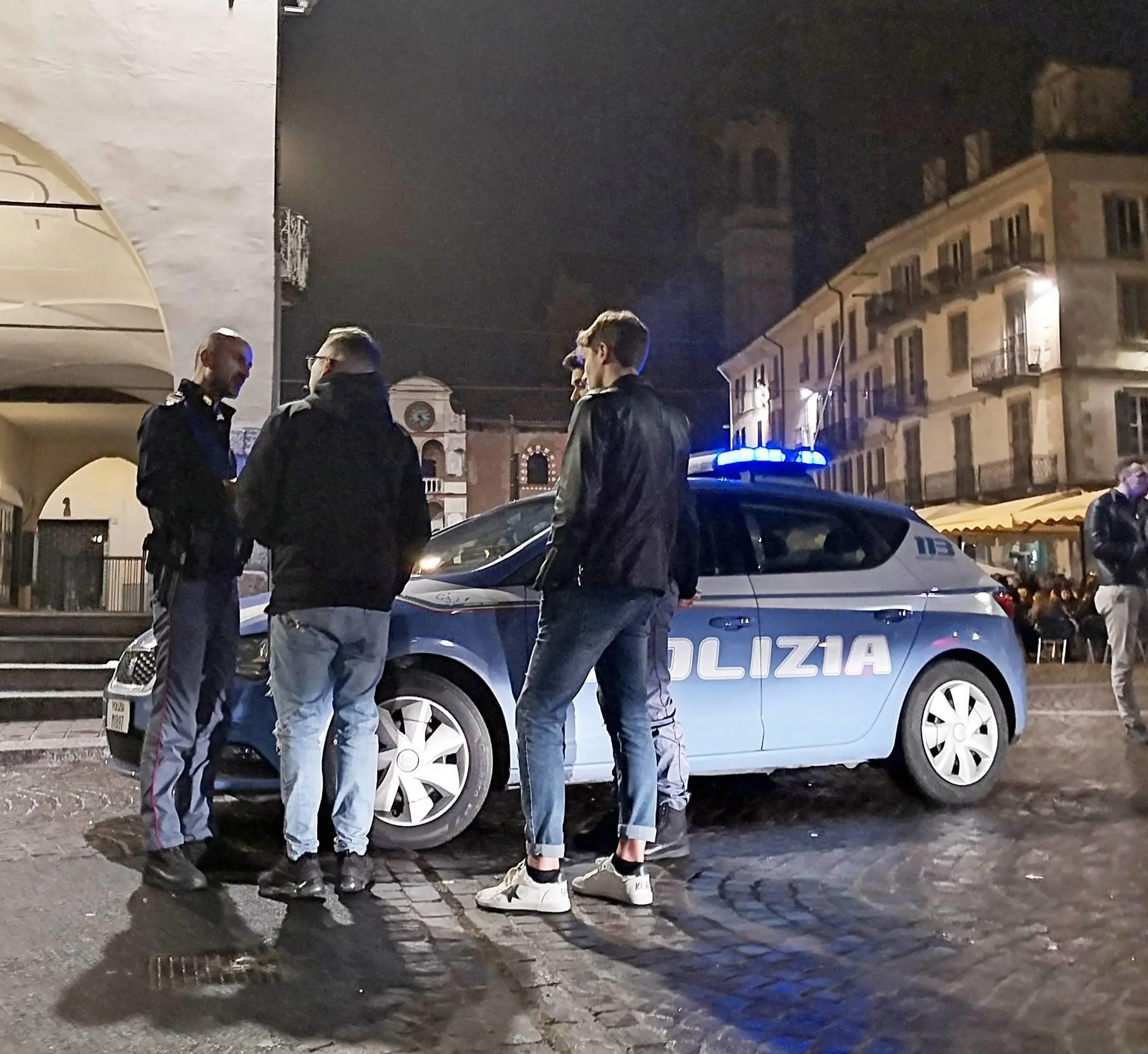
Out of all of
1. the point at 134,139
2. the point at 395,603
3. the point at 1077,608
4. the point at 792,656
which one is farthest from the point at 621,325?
the point at 1077,608

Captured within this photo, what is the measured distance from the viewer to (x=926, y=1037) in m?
2.87

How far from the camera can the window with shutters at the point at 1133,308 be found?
35.7 metres

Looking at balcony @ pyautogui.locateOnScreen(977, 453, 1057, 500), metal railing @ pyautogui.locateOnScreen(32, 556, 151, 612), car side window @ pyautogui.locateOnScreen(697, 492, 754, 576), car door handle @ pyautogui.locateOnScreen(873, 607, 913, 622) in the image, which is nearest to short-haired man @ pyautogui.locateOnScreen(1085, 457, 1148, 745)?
car door handle @ pyautogui.locateOnScreen(873, 607, 913, 622)

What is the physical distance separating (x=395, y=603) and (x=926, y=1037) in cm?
269

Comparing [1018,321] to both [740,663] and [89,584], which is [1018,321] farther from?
[740,663]

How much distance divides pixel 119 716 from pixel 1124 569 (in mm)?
6600

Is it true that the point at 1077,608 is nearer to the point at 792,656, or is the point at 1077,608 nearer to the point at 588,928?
the point at 792,656

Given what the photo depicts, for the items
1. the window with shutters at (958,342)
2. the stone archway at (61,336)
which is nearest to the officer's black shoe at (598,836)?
the stone archway at (61,336)

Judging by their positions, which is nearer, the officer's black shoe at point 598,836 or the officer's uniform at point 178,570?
the officer's uniform at point 178,570

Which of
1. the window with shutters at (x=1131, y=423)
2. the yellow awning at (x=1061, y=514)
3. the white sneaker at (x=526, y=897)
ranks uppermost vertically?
the window with shutters at (x=1131, y=423)

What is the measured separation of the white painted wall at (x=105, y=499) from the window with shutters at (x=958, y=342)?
27.8 meters

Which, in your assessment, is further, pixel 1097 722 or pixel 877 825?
pixel 1097 722

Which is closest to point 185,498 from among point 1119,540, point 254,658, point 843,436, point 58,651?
point 254,658

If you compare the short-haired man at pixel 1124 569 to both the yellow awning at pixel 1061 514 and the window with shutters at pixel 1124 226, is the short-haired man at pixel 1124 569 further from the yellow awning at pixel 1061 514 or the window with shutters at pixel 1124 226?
the window with shutters at pixel 1124 226
